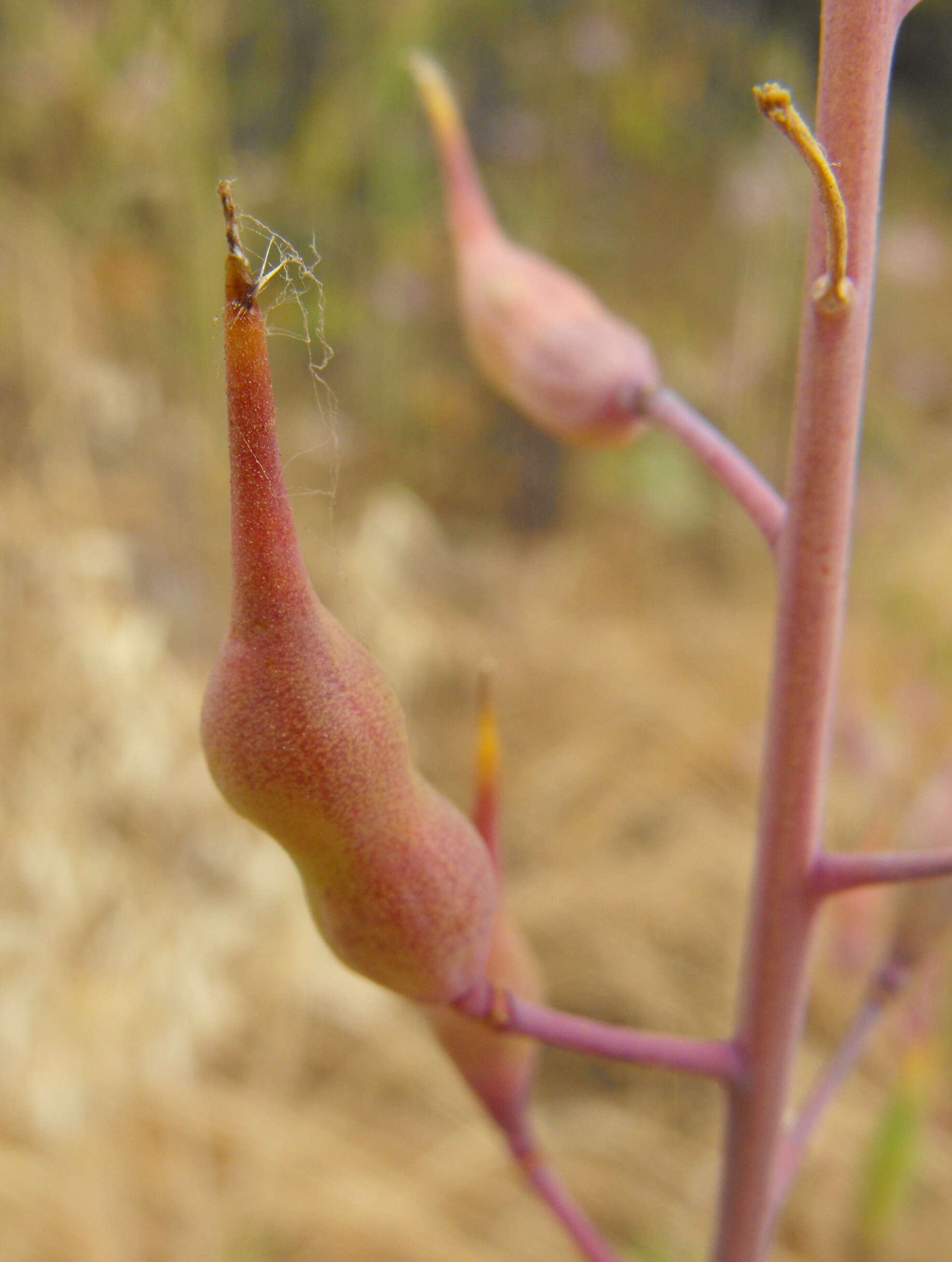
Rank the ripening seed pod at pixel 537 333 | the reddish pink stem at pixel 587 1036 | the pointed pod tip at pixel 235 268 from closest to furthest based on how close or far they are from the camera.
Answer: the pointed pod tip at pixel 235 268, the reddish pink stem at pixel 587 1036, the ripening seed pod at pixel 537 333

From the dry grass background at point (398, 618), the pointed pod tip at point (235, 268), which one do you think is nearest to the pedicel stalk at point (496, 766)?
the pointed pod tip at point (235, 268)

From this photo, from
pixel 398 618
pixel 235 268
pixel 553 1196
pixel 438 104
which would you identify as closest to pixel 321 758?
pixel 235 268

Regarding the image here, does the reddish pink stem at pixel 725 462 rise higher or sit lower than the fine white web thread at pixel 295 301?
lower

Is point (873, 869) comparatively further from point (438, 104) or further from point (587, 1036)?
point (438, 104)

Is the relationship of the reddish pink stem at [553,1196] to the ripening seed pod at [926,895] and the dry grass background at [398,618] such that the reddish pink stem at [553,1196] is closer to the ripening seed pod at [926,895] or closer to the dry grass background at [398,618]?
the ripening seed pod at [926,895]

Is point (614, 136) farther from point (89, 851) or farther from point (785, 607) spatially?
point (785, 607)

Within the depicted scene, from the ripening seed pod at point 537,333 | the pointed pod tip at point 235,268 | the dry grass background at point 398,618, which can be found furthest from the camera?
the dry grass background at point 398,618
